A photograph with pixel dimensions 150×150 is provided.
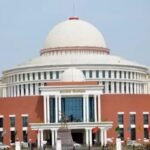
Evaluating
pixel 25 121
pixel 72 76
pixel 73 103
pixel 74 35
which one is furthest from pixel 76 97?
pixel 74 35

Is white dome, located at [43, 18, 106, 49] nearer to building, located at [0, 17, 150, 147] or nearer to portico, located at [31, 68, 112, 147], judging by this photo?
building, located at [0, 17, 150, 147]

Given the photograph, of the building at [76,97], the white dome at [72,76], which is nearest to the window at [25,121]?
the building at [76,97]

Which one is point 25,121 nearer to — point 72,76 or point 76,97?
point 76,97

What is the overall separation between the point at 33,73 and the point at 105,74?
10.3 metres

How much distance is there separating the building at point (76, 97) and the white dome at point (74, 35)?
0.15 metres

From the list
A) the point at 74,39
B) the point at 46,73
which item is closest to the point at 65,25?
the point at 74,39

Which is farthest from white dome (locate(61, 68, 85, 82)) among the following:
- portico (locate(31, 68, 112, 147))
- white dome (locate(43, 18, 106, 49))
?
white dome (locate(43, 18, 106, 49))

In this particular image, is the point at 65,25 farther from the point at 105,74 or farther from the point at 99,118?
the point at 99,118

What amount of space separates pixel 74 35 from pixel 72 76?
13.7m

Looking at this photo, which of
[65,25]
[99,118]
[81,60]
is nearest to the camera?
[99,118]

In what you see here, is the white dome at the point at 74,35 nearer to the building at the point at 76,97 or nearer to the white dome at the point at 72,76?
the building at the point at 76,97

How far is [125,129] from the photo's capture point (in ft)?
276

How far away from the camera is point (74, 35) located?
3915 inches

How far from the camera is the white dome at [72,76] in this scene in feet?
286
